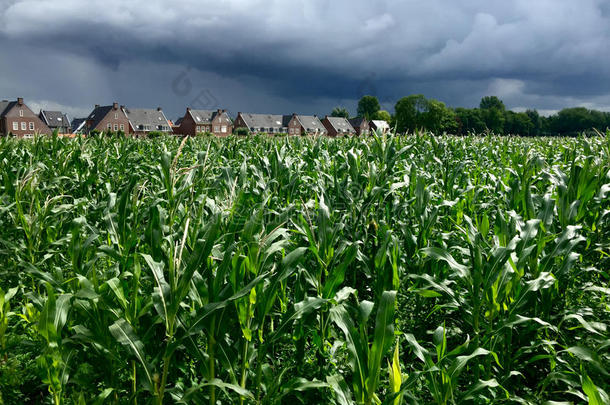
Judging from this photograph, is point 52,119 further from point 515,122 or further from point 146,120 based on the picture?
point 515,122

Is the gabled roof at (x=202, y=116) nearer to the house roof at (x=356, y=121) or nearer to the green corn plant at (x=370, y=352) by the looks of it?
the house roof at (x=356, y=121)

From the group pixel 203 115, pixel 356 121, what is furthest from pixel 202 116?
pixel 356 121

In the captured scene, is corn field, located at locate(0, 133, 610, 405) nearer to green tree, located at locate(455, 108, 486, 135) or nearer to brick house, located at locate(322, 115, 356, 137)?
brick house, located at locate(322, 115, 356, 137)

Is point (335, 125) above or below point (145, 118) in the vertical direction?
above

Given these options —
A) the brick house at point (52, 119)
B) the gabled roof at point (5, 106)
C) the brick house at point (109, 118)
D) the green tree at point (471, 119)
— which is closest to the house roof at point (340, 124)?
the green tree at point (471, 119)

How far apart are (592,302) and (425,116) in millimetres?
83259

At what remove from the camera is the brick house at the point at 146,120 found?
73.9 meters

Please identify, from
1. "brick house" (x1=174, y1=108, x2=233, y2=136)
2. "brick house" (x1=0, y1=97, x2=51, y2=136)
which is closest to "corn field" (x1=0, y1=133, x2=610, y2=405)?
"brick house" (x1=174, y1=108, x2=233, y2=136)

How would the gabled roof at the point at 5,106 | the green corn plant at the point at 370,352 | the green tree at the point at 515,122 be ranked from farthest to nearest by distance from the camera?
1. the green tree at the point at 515,122
2. the gabled roof at the point at 5,106
3. the green corn plant at the point at 370,352

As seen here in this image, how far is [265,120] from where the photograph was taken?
88125 mm

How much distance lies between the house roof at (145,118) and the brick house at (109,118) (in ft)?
4.11

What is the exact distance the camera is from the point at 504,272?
2.51 metres

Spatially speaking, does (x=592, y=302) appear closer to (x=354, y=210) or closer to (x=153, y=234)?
(x=354, y=210)

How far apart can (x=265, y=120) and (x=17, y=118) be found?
48.1m
